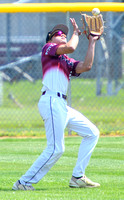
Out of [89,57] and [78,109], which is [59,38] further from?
[78,109]

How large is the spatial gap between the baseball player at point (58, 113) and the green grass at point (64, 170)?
19 centimetres

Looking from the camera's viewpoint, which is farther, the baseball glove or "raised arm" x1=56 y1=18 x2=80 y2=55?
the baseball glove

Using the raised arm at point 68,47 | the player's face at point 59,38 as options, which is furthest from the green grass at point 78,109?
the raised arm at point 68,47

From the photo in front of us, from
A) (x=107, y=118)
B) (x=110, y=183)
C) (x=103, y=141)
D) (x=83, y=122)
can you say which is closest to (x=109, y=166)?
(x=110, y=183)

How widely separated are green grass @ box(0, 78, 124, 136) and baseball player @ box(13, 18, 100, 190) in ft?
14.1

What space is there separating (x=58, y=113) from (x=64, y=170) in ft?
5.07

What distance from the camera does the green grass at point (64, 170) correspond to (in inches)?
200

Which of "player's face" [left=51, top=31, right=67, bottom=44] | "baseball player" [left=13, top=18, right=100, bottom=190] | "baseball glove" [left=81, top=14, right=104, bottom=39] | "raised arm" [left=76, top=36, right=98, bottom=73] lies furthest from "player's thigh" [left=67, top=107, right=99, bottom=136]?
"baseball glove" [left=81, top=14, right=104, bottom=39]

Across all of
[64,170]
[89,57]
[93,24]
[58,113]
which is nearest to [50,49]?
[89,57]

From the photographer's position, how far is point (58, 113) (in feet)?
17.1

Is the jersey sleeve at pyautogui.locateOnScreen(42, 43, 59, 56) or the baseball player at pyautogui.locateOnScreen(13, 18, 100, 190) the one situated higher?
the jersey sleeve at pyautogui.locateOnScreen(42, 43, 59, 56)

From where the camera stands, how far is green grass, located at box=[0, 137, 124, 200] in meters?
5.08

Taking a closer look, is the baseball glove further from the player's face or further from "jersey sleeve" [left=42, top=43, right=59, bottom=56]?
"jersey sleeve" [left=42, top=43, right=59, bottom=56]

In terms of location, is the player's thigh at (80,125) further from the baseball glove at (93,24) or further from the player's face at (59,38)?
the baseball glove at (93,24)
